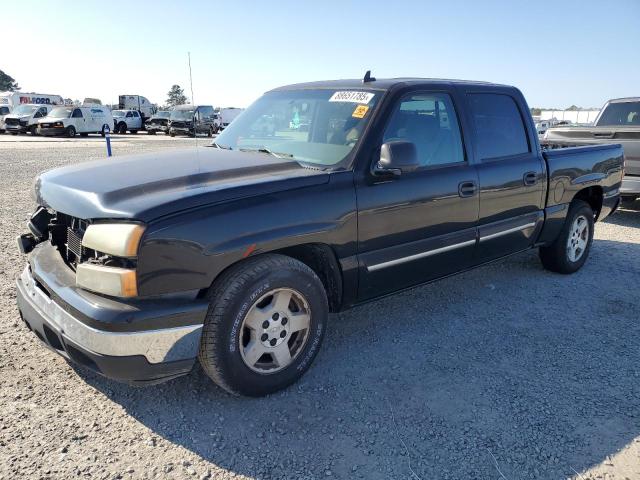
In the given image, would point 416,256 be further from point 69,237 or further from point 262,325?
point 69,237

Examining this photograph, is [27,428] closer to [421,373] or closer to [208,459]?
[208,459]

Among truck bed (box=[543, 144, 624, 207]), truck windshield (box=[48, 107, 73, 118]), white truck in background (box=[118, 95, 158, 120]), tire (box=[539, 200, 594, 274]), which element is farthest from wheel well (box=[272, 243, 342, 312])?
white truck in background (box=[118, 95, 158, 120])

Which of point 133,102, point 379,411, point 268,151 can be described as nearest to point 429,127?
point 268,151

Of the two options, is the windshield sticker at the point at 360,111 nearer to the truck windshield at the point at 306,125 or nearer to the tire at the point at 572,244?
the truck windshield at the point at 306,125

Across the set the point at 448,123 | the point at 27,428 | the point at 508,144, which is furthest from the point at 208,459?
the point at 508,144

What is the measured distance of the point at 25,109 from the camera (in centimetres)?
2881

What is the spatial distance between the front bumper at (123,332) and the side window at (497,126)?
265 cm

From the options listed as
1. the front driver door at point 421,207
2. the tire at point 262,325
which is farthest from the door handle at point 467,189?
the tire at point 262,325

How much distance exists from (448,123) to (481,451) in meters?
2.31

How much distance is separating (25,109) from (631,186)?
30.9 meters

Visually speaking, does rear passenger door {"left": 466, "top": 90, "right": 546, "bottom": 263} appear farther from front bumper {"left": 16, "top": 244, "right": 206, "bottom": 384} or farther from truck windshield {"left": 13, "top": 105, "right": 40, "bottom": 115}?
truck windshield {"left": 13, "top": 105, "right": 40, "bottom": 115}

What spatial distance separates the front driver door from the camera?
321 centimetres

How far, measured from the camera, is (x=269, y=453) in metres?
2.47

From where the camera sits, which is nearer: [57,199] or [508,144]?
[57,199]
